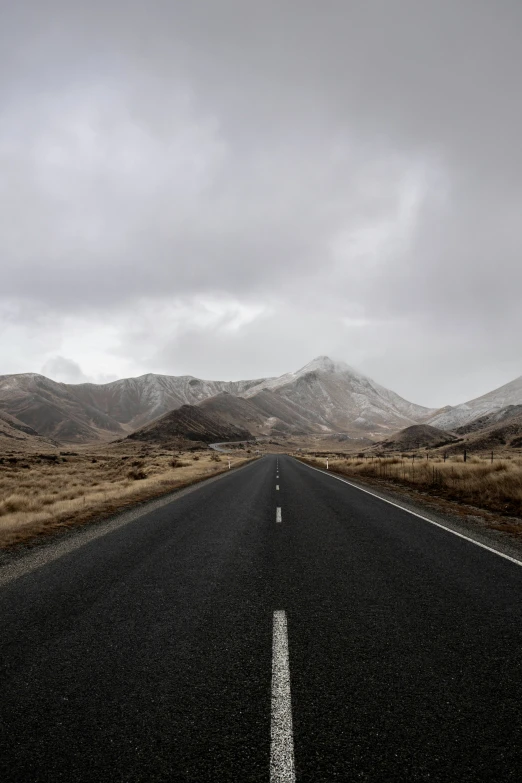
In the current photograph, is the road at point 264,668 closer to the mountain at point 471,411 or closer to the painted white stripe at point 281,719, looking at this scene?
the painted white stripe at point 281,719

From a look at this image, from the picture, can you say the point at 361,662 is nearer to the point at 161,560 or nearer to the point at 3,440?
the point at 161,560

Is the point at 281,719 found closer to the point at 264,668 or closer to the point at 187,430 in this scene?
the point at 264,668

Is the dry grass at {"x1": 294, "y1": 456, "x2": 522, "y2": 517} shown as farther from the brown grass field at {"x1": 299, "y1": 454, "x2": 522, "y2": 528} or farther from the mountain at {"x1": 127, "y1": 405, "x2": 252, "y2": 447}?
the mountain at {"x1": 127, "y1": 405, "x2": 252, "y2": 447}

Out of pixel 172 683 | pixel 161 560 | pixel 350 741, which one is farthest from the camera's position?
pixel 161 560

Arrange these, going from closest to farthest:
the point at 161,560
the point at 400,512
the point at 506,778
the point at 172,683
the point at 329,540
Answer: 1. the point at 506,778
2. the point at 172,683
3. the point at 161,560
4. the point at 329,540
5. the point at 400,512

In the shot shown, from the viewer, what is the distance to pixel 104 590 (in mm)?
5816

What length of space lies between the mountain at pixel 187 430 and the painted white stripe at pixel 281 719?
409 feet

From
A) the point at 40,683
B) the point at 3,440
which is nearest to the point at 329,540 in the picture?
the point at 40,683

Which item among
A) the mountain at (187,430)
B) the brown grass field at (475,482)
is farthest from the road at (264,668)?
the mountain at (187,430)

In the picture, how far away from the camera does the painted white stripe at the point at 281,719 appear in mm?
2449

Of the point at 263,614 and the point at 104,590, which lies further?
the point at 104,590

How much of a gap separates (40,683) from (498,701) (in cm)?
392

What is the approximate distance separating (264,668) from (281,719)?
0.75 meters

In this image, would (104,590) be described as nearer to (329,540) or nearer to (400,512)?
(329,540)
